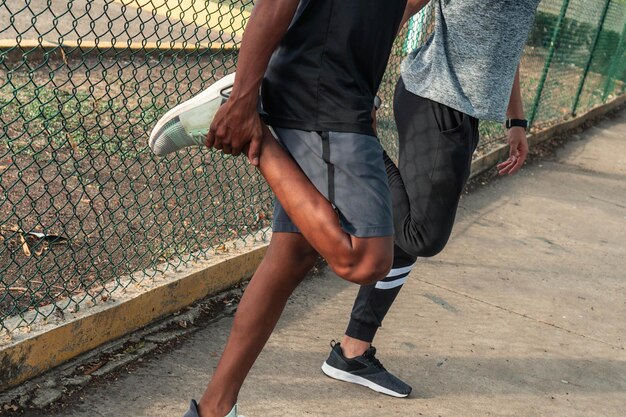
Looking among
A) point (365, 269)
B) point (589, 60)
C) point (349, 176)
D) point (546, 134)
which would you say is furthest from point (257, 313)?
point (589, 60)

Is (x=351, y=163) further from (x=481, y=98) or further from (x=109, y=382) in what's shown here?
(x=109, y=382)

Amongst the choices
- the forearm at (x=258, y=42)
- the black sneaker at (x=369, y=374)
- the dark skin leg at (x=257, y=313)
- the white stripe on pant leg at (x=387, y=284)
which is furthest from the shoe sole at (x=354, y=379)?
the forearm at (x=258, y=42)

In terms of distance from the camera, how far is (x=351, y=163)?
2566 millimetres

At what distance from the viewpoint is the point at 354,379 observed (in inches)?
141

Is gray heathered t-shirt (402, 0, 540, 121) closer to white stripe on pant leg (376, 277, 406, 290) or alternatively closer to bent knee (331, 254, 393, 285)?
white stripe on pant leg (376, 277, 406, 290)

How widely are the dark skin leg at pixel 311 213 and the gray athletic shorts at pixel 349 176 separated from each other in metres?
0.03

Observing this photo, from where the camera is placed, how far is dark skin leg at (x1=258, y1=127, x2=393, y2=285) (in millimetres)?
2564

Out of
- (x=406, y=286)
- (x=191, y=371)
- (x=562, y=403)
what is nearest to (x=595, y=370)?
(x=562, y=403)

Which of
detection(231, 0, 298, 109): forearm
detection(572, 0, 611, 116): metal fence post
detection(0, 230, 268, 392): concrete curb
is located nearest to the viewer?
detection(231, 0, 298, 109): forearm

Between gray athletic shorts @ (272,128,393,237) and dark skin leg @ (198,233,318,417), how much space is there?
23 cm

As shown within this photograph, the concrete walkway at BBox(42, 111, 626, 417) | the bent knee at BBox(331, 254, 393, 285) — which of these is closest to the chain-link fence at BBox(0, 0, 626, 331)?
the concrete walkway at BBox(42, 111, 626, 417)

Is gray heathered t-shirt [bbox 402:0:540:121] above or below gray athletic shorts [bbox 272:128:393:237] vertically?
above

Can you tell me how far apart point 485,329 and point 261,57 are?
7.82ft

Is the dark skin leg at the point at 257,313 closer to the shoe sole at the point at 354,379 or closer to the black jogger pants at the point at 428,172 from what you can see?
the black jogger pants at the point at 428,172
